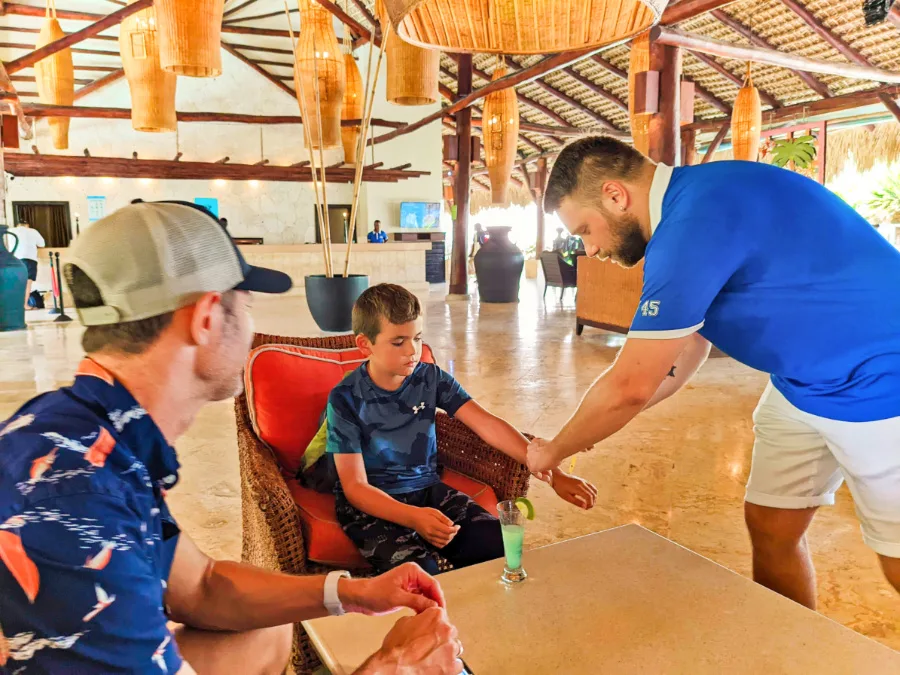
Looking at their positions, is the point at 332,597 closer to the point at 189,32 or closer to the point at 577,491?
the point at 577,491

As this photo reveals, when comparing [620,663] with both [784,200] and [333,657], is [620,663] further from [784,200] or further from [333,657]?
[784,200]

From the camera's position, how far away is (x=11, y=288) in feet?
23.9

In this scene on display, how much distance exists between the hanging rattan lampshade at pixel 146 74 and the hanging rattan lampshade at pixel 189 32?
1082mm

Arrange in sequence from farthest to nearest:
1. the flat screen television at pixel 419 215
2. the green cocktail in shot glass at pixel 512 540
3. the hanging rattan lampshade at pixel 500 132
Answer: the flat screen television at pixel 419 215
the hanging rattan lampshade at pixel 500 132
the green cocktail in shot glass at pixel 512 540

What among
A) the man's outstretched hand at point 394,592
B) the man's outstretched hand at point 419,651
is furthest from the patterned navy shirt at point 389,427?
the man's outstretched hand at point 419,651

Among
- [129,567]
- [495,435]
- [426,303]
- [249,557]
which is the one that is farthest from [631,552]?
[426,303]

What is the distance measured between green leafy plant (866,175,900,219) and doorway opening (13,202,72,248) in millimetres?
15957

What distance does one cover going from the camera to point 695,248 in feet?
4.35

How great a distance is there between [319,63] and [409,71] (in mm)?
911

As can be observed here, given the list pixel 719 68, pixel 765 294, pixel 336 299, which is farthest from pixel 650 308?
pixel 719 68

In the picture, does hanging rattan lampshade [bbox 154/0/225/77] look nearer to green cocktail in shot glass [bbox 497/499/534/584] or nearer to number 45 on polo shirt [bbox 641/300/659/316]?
number 45 on polo shirt [bbox 641/300/659/316]

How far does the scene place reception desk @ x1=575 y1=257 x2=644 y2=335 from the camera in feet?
19.5

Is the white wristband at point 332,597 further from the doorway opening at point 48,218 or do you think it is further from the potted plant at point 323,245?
the doorway opening at point 48,218

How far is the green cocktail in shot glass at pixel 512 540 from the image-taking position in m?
1.30
